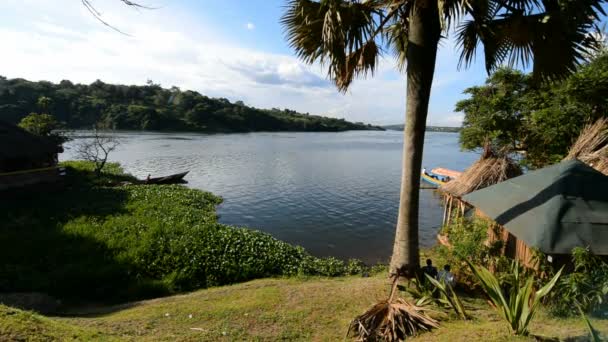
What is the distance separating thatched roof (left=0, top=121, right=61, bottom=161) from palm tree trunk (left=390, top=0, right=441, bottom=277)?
1973 cm

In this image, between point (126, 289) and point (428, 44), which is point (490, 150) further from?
point (126, 289)

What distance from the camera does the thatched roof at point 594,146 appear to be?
9.18 meters

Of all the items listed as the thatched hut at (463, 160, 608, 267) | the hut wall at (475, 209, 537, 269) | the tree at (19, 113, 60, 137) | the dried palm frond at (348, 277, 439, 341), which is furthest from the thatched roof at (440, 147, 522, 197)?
the tree at (19, 113, 60, 137)

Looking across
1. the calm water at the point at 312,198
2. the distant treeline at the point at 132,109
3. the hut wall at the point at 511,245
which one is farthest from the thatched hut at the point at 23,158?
the distant treeline at the point at 132,109

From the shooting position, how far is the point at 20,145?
18.1m

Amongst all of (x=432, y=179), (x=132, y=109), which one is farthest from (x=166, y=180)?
(x=132, y=109)

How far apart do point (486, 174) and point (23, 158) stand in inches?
900

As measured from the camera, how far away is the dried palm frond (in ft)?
15.3

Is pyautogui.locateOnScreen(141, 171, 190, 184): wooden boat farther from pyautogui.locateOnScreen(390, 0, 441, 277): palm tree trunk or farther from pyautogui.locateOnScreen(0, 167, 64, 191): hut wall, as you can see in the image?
pyautogui.locateOnScreen(390, 0, 441, 277): palm tree trunk

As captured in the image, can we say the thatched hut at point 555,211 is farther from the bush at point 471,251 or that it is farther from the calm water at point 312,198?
A: the calm water at point 312,198

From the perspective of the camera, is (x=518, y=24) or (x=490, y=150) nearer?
(x=518, y=24)

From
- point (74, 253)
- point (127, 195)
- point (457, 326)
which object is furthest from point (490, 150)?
point (127, 195)

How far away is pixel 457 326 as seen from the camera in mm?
4680

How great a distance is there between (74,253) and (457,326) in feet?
38.2
